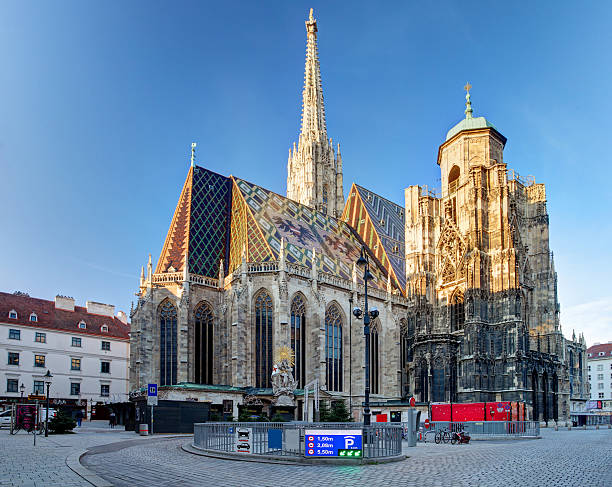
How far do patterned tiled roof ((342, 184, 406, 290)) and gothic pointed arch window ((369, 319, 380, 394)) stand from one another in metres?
7.18

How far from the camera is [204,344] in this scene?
4359cm

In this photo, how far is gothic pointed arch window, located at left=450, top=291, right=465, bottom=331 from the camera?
47.8m

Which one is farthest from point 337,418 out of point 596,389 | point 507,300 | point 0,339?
point 596,389

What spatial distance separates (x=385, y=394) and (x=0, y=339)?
32.8 m

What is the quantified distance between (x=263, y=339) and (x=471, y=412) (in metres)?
15.9

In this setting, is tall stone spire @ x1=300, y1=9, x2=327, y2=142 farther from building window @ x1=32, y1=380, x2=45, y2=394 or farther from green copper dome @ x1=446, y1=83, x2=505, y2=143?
building window @ x1=32, y1=380, x2=45, y2=394

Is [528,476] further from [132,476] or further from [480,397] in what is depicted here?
[480,397]

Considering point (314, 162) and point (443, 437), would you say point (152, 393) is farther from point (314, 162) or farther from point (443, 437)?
point (314, 162)

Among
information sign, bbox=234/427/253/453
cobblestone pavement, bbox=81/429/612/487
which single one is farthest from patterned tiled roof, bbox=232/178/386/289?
cobblestone pavement, bbox=81/429/612/487

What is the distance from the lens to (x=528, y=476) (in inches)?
488

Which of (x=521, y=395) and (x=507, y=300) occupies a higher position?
(x=507, y=300)

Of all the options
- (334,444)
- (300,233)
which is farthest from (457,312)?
(334,444)

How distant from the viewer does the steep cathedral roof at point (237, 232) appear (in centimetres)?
4506

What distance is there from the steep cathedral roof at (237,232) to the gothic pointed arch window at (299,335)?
330 centimetres
